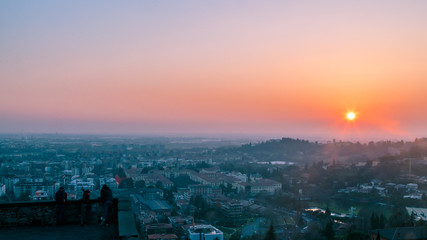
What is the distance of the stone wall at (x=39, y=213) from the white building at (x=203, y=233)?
9258 mm

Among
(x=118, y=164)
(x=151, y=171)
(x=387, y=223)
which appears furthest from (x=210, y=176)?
(x=387, y=223)

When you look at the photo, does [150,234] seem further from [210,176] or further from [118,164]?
[118,164]

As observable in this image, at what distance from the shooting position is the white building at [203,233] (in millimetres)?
14358

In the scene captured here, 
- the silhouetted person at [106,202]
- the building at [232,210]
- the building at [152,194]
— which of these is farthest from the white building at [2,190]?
the silhouetted person at [106,202]

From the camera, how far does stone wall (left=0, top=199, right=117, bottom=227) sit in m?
5.02

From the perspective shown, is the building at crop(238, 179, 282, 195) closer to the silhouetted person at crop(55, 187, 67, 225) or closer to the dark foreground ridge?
the dark foreground ridge

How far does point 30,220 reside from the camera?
5082 millimetres

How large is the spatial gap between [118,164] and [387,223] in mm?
31879

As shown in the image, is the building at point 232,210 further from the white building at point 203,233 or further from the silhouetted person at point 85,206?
the silhouetted person at point 85,206

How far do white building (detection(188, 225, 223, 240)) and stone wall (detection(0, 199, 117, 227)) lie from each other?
9258 mm

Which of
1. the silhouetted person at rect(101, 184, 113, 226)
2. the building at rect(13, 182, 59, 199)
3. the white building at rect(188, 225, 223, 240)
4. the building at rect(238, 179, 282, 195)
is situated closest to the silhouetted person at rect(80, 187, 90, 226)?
the silhouetted person at rect(101, 184, 113, 226)

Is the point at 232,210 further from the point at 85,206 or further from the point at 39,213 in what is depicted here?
the point at 39,213

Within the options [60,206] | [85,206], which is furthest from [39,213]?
[85,206]

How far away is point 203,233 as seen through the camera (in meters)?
14.9
